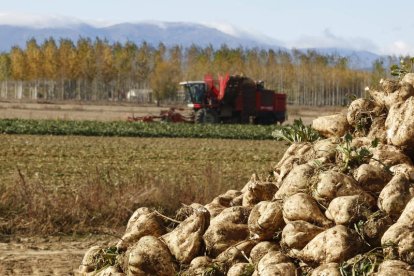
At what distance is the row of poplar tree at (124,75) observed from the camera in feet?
329

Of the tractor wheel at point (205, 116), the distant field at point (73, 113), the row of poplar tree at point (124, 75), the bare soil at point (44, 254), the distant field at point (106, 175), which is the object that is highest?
the row of poplar tree at point (124, 75)

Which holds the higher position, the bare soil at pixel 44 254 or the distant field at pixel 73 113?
the distant field at pixel 73 113

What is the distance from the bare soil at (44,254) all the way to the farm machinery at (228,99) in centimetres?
2806

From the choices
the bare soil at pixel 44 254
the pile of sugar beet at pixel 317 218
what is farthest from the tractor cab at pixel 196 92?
the pile of sugar beet at pixel 317 218

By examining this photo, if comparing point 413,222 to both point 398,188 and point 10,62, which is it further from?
point 10,62

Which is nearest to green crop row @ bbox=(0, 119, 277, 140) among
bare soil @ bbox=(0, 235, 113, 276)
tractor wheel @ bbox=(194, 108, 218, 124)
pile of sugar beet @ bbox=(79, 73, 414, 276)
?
tractor wheel @ bbox=(194, 108, 218, 124)

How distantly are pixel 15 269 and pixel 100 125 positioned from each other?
93.4ft

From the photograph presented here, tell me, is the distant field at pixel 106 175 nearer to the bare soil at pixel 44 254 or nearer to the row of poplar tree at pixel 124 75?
the bare soil at pixel 44 254

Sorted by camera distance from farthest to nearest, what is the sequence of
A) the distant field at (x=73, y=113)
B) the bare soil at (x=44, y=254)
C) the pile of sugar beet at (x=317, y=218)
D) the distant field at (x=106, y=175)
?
the distant field at (x=73, y=113), the distant field at (x=106, y=175), the bare soil at (x=44, y=254), the pile of sugar beet at (x=317, y=218)

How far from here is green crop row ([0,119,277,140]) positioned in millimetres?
33656

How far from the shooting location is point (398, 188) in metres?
5.18

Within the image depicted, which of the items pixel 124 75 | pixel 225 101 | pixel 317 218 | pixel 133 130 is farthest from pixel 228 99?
pixel 124 75

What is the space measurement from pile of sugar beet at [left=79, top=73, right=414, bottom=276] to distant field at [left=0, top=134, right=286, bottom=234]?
1.59m

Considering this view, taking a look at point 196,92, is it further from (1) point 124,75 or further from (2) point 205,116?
(1) point 124,75
